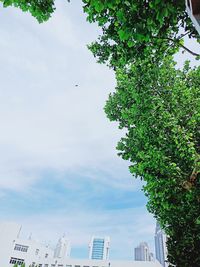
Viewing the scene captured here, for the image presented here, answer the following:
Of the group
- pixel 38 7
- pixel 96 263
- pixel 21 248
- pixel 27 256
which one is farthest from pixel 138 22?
pixel 96 263

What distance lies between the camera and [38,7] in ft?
20.9

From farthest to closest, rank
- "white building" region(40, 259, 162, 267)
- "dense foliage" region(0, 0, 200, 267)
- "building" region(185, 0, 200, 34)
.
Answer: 1. "white building" region(40, 259, 162, 267)
2. "dense foliage" region(0, 0, 200, 267)
3. "building" region(185, 0, 200, 34)

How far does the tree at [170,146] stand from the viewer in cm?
1017

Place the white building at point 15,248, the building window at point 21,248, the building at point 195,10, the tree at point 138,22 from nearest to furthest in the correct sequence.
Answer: the building at point 195,10 → the tree at point 138,22 → the white building at point 15,248 → the building window at point 21,248

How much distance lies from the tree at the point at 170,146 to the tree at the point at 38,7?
164 inches

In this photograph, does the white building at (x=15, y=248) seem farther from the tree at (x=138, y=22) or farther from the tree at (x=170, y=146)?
the tree at (x=138, y=22)

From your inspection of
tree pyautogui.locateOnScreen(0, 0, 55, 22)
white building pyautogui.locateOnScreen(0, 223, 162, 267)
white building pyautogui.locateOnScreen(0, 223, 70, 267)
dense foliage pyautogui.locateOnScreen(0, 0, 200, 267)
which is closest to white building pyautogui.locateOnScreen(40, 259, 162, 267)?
white building pyautogui.locateOnScreen(0, 223, 162, 267)

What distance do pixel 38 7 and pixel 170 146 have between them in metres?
7.60

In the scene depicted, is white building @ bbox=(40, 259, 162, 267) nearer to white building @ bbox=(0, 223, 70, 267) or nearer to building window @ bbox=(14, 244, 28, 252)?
white building @ bbox=(0, 223, 70, 267)

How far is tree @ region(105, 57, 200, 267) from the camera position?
10.2 meters

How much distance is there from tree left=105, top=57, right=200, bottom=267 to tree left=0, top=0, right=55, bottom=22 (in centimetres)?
416

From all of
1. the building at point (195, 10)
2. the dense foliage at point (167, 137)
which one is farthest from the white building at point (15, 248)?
the building at point (195, 10)

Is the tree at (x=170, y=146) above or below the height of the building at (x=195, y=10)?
above

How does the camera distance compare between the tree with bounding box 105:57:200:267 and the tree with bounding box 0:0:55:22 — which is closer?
the tree with bounding box 0:0:55:22
